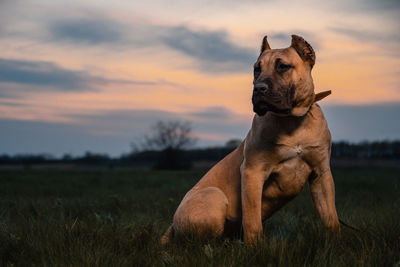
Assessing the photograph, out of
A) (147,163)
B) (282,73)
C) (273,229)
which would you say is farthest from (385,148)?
(147,163)

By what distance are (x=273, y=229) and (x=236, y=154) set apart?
1.29 meters

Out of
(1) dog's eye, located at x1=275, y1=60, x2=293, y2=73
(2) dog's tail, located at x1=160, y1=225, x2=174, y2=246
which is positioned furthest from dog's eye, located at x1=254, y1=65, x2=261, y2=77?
(2) dog's tail, located at x1=160, y1=225, x2=174, y2=246

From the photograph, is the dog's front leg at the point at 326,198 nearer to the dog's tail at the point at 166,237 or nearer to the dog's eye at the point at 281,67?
the dog's eye at the point at 281,67

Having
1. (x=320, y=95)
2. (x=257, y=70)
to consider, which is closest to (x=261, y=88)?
(x=257, y=70)

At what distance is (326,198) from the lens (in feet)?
12.5

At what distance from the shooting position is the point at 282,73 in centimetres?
345

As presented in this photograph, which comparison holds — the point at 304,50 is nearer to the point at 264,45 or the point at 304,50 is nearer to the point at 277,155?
the point at 264,45

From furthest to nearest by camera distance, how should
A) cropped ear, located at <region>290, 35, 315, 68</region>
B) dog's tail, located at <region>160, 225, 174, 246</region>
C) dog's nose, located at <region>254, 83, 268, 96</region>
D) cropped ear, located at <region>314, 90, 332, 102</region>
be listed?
dog's tail, located at <region>160, 225, 174, 246</region>
cropped ear, located at <region>314, 90, 332, 102</region>
cropped ear, located at <region>290, 35, 315, 68</region>
dog's nose, located at <region>254, 83, 268, 96</region>

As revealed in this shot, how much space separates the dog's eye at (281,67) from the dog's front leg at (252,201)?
3.18ft

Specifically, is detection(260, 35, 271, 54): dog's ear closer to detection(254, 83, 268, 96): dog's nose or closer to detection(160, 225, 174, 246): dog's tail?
detection(254, 83, 268, 96): dog's nose

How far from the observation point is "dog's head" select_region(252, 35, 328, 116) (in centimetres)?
327

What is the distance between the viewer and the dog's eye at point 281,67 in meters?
3.46

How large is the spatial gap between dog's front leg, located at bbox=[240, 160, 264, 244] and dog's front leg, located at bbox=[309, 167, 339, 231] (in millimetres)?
613

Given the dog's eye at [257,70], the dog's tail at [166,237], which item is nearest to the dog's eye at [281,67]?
the dog's eye at [257,70]
